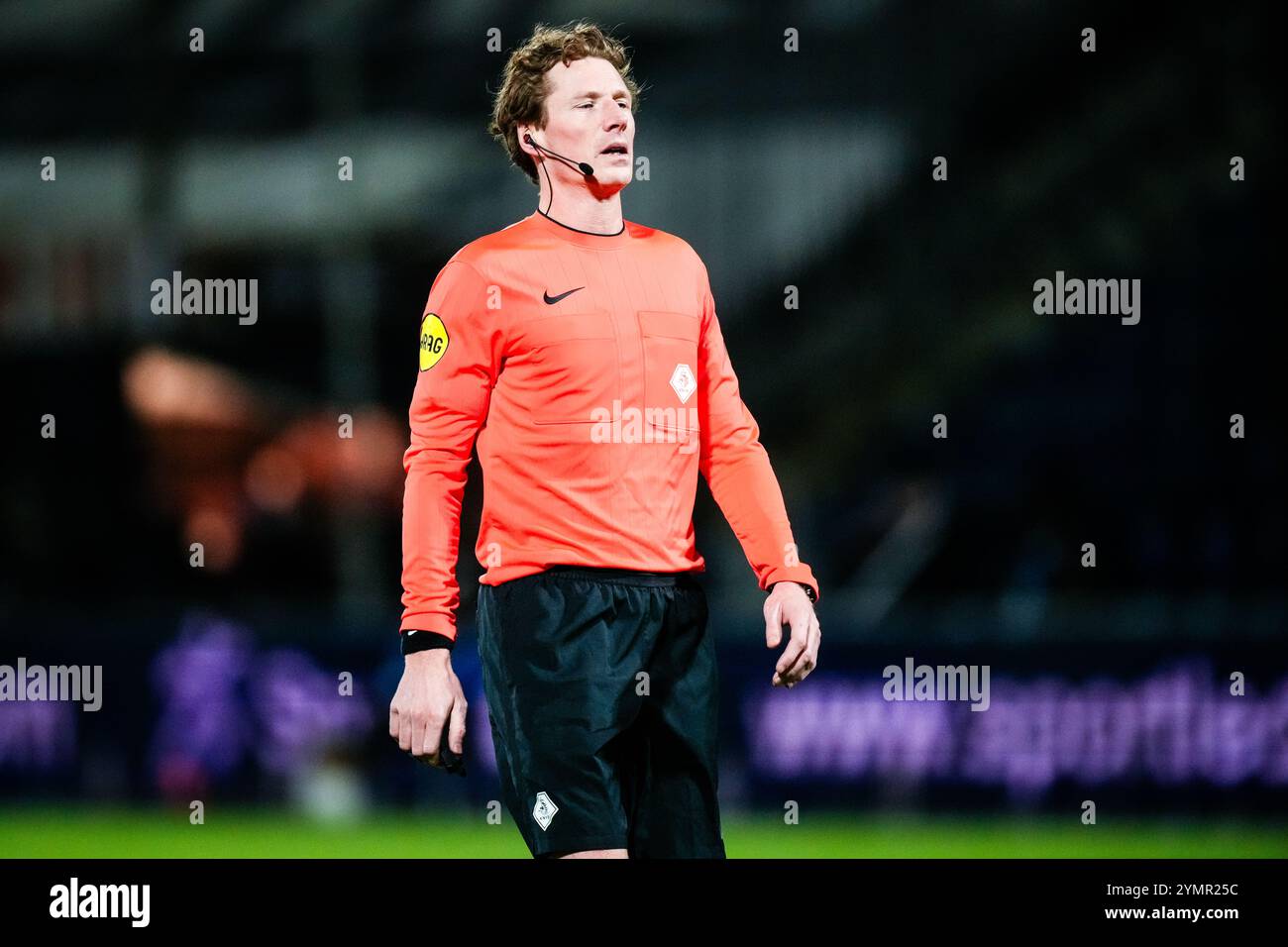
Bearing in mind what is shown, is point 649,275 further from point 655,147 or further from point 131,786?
point 655,147

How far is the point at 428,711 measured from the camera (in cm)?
389

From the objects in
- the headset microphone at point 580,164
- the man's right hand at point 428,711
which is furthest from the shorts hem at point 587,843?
the headset microphone at point 580,164

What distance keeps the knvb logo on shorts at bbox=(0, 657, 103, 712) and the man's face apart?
6549mm

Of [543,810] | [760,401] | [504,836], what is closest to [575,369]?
[543,810]

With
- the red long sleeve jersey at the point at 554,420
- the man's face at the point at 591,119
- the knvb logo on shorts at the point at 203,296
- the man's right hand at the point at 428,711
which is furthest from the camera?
the knvb logo on shorts at the point at 203,296

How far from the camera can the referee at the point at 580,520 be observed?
3963 millimetres

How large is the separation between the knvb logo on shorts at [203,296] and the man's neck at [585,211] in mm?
7317

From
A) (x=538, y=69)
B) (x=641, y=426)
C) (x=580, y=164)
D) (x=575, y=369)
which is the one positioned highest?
(x=538, y=69)

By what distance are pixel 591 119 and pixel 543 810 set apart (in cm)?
160

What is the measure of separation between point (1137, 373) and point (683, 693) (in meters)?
8.61

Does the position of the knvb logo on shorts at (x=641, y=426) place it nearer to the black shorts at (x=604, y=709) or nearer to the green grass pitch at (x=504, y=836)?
the black shorts at (x=604, y=709)

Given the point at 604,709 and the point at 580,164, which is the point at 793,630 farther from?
the point at 580,164

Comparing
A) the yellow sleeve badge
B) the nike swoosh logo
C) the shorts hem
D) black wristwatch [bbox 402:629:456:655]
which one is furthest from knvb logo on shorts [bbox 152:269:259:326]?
the shorts hem

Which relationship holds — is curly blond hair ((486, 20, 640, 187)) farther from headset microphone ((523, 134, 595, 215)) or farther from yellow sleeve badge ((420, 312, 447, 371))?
yellow sleeve badge ((420, 312, 447, 371))
